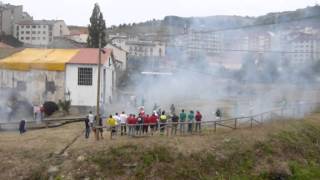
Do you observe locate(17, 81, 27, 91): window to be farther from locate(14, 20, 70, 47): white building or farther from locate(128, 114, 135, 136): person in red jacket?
locate(14, 20, 70, 47): white building

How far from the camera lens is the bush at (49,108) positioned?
34312 mm

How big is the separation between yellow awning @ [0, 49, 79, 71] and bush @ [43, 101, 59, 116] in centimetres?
291

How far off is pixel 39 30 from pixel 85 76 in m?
83.0

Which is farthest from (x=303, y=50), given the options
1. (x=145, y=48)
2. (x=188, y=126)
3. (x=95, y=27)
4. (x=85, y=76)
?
(x=95, y=27)

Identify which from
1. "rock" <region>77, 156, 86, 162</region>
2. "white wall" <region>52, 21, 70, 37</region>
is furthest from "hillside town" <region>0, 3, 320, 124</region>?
"white wall" <region>52, 21, 70, 37</region>

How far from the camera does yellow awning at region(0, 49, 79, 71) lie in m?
36.3

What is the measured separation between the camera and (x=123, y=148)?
914 inches

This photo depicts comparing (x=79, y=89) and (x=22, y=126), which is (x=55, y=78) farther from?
(x=22, y=126)

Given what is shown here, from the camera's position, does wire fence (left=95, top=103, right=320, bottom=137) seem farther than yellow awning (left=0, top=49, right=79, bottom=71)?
No

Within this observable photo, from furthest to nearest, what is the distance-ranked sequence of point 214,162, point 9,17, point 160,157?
point 9,17, point 214,162, point 160,157

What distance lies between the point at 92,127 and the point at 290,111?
54.4 feet

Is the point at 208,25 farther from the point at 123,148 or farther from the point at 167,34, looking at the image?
the point at 123,148

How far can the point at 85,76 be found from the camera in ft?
118

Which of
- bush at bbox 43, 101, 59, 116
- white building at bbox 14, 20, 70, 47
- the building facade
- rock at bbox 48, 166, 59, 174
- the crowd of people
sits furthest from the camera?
white building at bbox 14, 20, 70, 47
